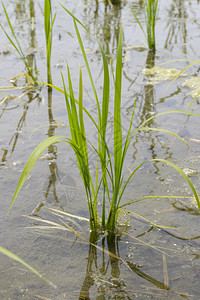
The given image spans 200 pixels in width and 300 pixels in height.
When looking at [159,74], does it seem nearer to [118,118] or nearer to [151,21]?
[151,21]

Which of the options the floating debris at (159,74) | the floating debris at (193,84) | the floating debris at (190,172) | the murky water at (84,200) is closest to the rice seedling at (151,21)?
the murky water at (84,200)

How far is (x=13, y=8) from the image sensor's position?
4340mm

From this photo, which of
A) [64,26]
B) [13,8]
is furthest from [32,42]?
[13,8]

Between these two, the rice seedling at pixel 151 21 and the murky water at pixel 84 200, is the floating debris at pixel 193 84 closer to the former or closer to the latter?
the murky water at pixel 84 200

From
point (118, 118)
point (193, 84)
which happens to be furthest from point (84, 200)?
point (193, 84)

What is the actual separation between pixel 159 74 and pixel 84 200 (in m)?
1.60

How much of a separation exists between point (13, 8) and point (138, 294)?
12.6ft

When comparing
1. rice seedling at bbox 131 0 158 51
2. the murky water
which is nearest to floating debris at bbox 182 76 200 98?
the murky water

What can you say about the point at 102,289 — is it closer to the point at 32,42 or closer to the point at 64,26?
the point at 32,42

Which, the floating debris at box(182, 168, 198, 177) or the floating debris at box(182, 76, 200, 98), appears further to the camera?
the floating debris at box(182, 76, 200, 98)

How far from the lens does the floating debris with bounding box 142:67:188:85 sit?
9.74 ft

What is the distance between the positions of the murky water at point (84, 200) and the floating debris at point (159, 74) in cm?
5

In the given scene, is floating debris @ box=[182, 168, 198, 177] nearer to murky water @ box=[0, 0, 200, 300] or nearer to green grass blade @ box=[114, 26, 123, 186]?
murky water @ box=[0, 0, 200, 300]

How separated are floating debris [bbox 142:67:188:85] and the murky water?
1.9 inches
